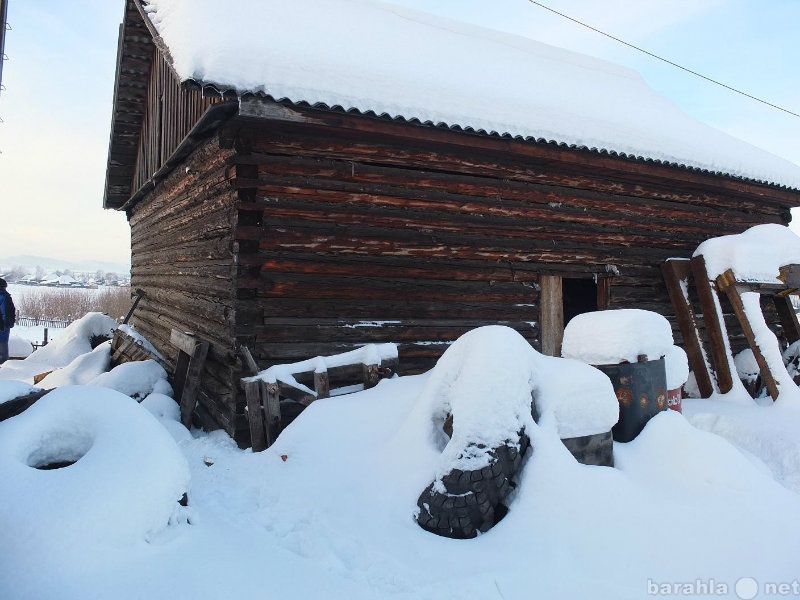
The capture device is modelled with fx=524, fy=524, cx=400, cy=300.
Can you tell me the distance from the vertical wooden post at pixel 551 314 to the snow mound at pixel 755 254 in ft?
8.01

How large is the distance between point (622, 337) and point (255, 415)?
3.19 meters

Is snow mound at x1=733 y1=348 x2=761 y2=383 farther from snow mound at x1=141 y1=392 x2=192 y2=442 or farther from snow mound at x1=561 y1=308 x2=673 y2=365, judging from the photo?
snow mound at x1=141 y1=392 x2=192 y2=442

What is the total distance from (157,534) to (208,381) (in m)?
4.06

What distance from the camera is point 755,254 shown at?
24.1 ft

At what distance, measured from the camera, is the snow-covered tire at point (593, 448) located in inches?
134

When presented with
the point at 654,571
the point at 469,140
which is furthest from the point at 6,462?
the point at 469,140

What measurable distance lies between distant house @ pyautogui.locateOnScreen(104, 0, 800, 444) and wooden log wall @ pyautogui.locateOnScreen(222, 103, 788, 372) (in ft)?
0.07

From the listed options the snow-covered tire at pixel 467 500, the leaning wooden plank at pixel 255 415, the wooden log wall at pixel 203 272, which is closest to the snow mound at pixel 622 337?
the snow-covered tire at pixel 467 500

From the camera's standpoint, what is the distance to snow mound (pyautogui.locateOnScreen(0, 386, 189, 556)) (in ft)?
7.32

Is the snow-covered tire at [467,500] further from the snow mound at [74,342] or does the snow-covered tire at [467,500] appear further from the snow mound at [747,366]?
the snow mound at [74,342]

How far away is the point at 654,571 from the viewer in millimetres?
2545

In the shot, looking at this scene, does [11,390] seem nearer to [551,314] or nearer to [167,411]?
[167,411]

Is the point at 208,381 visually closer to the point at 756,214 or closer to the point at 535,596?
Answer: the point at 535,596

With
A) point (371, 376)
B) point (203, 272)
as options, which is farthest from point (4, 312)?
point (371, 376)
